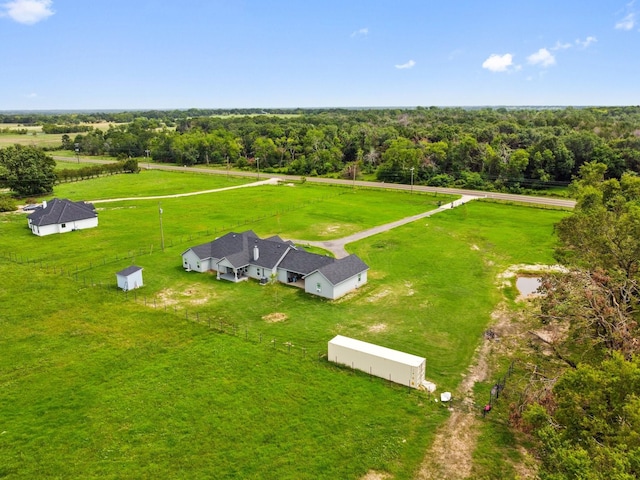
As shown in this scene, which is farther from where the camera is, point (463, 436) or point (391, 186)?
point (391, 186)

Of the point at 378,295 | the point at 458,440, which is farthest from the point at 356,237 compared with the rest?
the point at 458,440

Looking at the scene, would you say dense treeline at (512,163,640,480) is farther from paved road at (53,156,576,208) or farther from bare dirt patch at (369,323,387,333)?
paved road at (53,156,576,208)

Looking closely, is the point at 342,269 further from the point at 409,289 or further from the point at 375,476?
the point at 375,476

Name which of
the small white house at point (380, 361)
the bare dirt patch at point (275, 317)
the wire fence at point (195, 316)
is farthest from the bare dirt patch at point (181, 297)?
the small white house at point (380, 361)

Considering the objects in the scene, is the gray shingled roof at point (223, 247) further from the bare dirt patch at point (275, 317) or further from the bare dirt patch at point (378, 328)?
the bare dirt patch at point (378, 328)

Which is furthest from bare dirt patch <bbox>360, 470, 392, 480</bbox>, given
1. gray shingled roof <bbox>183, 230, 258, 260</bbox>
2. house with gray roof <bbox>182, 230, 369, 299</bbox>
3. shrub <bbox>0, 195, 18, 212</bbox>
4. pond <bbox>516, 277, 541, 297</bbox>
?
shrub <bbox>0, 195, 18, 212</bbox>

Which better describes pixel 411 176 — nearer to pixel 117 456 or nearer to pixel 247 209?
pixel 247 209
